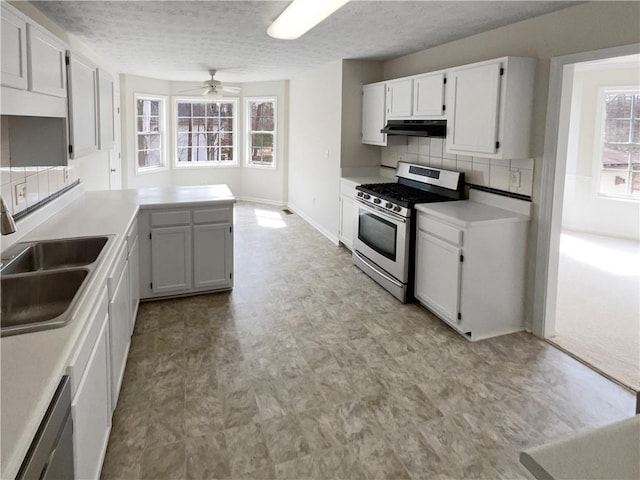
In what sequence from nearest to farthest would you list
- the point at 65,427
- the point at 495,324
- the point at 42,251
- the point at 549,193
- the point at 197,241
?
the point at 65,427 → the point at 42,251 → the point at 549,193 → the point at 495,324 → the point at 197,241

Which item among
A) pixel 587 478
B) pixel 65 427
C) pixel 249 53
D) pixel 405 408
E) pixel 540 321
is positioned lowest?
pixel 405 408

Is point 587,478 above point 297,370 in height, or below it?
above

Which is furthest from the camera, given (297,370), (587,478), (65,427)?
(297,370)

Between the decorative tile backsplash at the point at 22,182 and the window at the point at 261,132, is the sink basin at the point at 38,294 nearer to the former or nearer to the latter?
the decorative tile backsplash at the point at 22,182

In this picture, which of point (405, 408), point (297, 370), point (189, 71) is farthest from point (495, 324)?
point (189, 71)

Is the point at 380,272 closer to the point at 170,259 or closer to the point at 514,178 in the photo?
the point at 514,178

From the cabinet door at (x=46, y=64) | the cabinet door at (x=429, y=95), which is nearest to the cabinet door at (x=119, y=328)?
the cabinet door at (x=46, y=64)

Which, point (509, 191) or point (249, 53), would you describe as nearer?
point (509, 191)

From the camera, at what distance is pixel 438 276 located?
369 cm

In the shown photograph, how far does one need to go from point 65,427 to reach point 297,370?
178 cm

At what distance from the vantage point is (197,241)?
158 inches

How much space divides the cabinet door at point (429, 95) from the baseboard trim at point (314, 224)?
86.3 inches

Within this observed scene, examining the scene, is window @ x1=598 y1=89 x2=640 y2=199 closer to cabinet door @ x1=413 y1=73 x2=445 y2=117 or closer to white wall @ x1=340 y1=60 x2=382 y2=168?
white wall @ x1=340 y1=60 x2=382 y2=168

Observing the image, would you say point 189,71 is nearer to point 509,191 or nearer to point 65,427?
point 509,191
